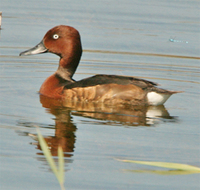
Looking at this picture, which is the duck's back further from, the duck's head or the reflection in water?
the duck's head

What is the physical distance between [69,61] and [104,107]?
123 centimetres

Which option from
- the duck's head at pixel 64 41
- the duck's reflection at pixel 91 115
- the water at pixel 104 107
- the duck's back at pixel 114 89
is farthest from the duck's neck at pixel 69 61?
the duck's back at pixel 114 89

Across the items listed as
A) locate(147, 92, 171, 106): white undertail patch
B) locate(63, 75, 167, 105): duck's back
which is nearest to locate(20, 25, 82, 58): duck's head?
locate(63, 75, 167, 105): duck's back

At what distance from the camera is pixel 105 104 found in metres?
6.88

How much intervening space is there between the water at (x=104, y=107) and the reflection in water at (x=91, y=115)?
1 cm

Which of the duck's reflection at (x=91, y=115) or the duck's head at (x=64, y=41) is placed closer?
the duck's reflection at (x=91, y=115)

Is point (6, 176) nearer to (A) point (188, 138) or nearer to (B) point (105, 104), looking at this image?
(A) point (188, 138)

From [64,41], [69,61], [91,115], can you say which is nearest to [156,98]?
[91,115]

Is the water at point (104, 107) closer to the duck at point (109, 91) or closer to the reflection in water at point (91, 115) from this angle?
the reflection in water at point (91, 115)

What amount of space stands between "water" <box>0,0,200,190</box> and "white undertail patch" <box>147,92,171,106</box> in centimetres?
12

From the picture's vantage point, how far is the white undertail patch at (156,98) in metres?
6.69

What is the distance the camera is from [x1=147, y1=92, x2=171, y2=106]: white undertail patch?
6691mm

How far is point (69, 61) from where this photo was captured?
761 cm

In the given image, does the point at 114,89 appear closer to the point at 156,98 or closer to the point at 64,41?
the point at 156,98
